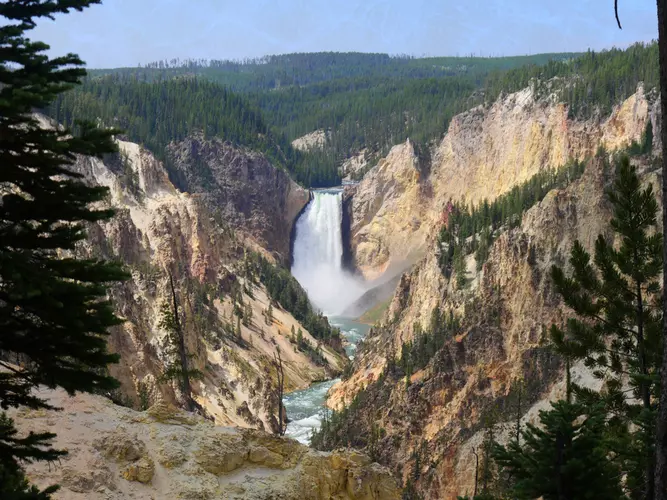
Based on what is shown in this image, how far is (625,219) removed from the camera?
52.4 ft

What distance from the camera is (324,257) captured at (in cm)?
13625

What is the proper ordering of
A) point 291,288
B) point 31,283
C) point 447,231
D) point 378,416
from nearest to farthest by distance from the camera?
point 31,283
point 378,416
point 447,231
point 291,288

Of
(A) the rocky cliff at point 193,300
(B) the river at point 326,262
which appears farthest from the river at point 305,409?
(B) the river at point 326,262

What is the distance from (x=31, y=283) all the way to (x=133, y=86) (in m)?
148

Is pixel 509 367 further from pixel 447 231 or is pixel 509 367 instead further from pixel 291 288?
pixel 291 288

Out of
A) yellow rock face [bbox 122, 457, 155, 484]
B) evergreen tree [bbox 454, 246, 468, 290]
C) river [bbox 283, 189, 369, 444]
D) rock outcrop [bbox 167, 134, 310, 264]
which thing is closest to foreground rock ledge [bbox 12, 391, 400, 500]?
yellow rock face [bbox 122, 457, 155, 484]

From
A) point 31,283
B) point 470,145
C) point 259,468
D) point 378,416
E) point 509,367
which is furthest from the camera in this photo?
point 470,145

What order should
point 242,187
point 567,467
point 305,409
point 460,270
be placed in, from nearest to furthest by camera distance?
point 567,467 < point 460,270 < point 305,409 < point 242,187

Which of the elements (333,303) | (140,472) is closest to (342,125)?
(333,303)

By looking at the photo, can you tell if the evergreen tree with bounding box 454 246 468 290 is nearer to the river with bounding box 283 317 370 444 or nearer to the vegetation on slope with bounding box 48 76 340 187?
the river with bounding box 283 317 370 444

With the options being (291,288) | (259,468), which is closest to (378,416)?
(259,468)

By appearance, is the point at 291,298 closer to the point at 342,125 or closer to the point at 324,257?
the point at 324,257

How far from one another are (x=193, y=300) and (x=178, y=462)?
67.4m

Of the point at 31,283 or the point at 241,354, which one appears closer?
the point at 31,283
